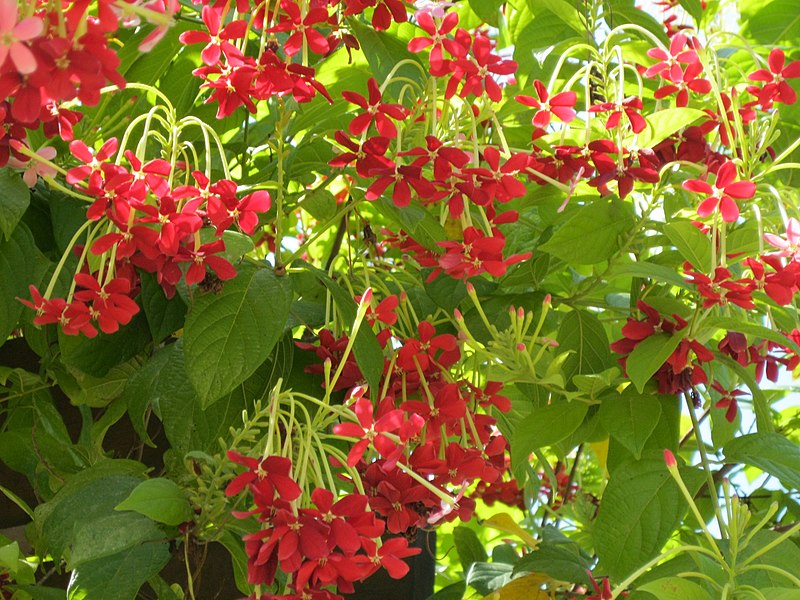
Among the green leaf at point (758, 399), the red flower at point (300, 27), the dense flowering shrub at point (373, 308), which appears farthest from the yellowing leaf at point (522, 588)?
the red flower at point (300, 27)

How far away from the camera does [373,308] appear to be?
93 cm

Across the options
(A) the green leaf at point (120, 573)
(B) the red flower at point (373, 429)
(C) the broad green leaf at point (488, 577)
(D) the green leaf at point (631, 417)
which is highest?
(B) the red flower at point (373, 429)

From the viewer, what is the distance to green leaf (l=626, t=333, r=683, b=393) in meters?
0.94

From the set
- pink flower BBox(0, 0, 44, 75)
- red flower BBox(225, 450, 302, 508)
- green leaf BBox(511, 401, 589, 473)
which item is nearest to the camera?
pink flower BBox(0, 0, 44, 75)

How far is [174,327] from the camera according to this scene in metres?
0.94

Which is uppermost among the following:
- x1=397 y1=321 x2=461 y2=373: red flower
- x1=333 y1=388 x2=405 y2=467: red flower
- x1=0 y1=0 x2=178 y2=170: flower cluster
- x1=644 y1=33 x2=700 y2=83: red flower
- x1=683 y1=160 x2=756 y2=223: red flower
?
x1=0 y1=0 x2=178 y2=170: flower cluster

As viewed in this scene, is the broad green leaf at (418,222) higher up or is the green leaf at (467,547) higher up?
the broad green leaf at (418,222)

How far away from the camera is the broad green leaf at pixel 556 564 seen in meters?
1.05

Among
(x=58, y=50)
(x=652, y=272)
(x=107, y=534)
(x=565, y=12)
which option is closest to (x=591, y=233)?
(x=652, y=272)

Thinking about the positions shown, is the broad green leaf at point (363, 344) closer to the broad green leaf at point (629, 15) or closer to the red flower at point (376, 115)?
the red flower at point (376, 115)

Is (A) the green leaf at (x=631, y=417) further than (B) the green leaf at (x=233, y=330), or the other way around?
(A) the green leaf at (x=631, y=417)

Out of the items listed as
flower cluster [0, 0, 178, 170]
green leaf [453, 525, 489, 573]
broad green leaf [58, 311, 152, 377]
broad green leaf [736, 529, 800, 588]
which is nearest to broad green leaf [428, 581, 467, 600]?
green leaf [453, 525, 489, 573]

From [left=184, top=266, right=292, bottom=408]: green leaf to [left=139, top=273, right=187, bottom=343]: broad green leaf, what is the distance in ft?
0.17

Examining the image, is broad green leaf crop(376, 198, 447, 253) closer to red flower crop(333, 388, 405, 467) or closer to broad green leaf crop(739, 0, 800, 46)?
red flower crop(333, 388, 405, 467)
